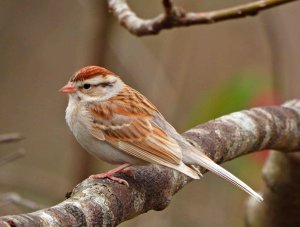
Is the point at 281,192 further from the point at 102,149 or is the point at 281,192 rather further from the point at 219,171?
the point at 102,149

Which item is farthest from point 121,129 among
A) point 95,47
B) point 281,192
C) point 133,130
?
point 95,47

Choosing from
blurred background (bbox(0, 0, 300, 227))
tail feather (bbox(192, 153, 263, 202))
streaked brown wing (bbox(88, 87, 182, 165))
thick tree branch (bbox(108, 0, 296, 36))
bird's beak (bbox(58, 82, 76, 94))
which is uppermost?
thick tree branch (bbox(108, 0, 296, 36))

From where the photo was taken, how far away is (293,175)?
4.49 meters

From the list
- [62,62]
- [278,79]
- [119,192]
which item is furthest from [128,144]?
[62,62]

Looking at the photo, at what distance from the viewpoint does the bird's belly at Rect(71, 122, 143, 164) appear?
3.97 meters

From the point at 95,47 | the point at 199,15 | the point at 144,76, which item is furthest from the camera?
the point at 144,76

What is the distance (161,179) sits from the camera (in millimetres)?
3775

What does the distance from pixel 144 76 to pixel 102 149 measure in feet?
10.6

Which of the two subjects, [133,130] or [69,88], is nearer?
[133,130]

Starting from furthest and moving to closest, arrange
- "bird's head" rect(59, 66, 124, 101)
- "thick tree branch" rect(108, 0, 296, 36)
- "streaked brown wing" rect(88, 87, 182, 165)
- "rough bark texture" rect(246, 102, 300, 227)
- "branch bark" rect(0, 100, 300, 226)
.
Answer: "rough bark texture" rect(246, 102, 300, 227) → "bird's head" rect(59, 66, 124, 101) → "thick tree branch" rect(108, 0, 296, 36) → "streaked brown wing" rect(88, 87, 182, 165) → "branch bark" rect(0, 100, 300, 226)

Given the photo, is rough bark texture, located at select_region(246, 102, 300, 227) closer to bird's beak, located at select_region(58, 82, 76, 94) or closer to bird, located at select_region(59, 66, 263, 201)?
bird, located at select_region(59, 66, 263, 201)

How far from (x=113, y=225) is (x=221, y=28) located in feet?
16.7

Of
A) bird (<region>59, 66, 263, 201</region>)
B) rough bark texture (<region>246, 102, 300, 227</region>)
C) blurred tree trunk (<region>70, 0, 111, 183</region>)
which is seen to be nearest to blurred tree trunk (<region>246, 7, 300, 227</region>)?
rough bark texture (<region>246, 102, 300, 227</region>)

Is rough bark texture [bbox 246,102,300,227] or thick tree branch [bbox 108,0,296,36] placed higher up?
thick tree branch [bbox 108,0,296,36]
